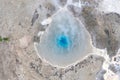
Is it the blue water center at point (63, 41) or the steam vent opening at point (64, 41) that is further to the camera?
the blue water center at point (63, 41)

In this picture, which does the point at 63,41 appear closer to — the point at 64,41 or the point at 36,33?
the point at 64,41

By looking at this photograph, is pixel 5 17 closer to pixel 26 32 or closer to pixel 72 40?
pixel 26 32

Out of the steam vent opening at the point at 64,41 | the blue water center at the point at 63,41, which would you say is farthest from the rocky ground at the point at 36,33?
the blue water center at the point at 63,41

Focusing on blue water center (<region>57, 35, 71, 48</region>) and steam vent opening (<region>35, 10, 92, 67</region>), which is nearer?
steam vent opening (<region>35, 10, 92, 67</region>)

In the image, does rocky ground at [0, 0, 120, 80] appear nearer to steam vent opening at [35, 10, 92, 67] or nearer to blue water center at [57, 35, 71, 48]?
steam vent opening at [35, 10, 92, 67]

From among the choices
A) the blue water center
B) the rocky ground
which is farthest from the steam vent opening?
the rocky ground

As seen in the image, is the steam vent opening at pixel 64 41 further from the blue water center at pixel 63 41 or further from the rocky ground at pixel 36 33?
the rocky ground at pixel 36 33

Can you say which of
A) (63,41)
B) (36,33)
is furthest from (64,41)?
(36,33)
